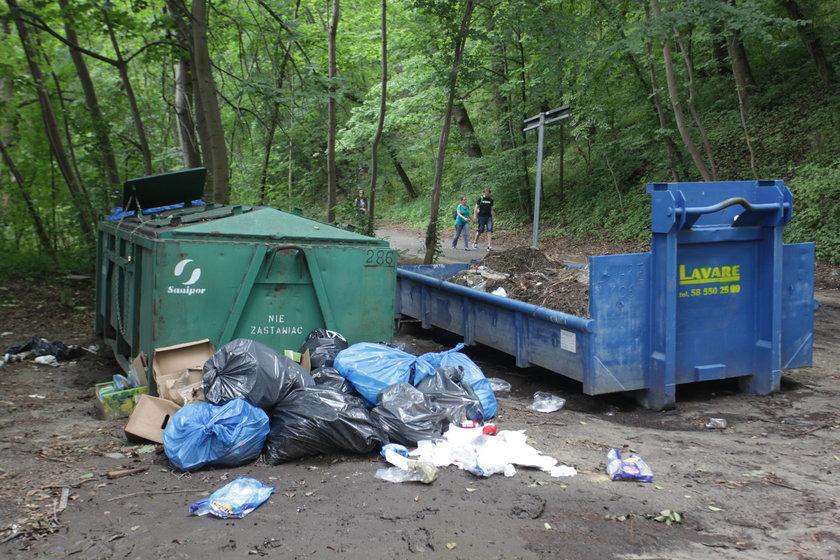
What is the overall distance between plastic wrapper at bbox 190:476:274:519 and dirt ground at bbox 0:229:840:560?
7cm

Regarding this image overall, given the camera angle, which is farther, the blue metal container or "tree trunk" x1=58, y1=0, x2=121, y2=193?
"tree trunk" x1=58, y1=0, x2=121, y2=193

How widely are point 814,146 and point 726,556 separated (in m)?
14.2

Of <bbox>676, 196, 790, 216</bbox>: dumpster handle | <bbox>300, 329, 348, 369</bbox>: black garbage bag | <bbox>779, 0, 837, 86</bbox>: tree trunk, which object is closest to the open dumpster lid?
<bbox>300, 329, 348, 369</bbox>: black garbage bag

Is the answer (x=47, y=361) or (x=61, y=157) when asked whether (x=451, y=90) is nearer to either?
(x=47, y=361)

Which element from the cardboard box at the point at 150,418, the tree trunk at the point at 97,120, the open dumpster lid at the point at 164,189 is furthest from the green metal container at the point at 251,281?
the tree trunk at the point at 97,120

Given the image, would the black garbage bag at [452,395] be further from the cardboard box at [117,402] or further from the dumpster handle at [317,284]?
the cardboard box at [117,402]

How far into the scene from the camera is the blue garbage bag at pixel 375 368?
4961mm

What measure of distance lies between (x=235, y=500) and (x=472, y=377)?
2287mm

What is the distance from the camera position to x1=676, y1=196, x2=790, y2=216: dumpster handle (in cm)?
547

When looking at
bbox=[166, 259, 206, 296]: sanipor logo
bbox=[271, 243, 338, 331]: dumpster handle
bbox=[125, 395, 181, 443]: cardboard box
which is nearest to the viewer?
bbox=[125, 395, 181, 443]: cardboard box

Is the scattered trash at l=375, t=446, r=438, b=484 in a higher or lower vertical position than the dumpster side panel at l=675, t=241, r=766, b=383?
lower

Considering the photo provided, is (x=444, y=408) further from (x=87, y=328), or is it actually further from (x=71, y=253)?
(x=71, y=253)

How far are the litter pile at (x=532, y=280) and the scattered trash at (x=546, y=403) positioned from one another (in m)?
0.81

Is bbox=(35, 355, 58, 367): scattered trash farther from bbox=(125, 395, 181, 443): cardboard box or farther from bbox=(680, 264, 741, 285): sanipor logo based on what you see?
bbox=(680, 264, 741, 285): sanipor logo
